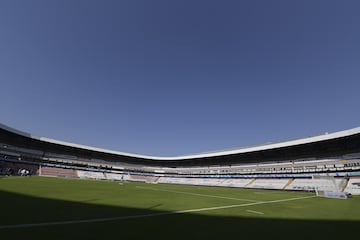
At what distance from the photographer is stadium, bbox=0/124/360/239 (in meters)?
6.70

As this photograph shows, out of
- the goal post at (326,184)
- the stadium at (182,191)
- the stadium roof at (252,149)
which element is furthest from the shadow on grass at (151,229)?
the stadium roof at (252,149)

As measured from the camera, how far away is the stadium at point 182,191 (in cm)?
670

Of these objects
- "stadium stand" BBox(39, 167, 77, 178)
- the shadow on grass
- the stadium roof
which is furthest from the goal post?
"stadium stand" BBox(39, 167, 77, 178)

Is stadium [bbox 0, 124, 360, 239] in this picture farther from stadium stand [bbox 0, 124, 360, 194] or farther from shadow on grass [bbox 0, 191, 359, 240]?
stadium stand [bbox 0, 124, 360, 194]

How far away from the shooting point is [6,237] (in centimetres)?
489

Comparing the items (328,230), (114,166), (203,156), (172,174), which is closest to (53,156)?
(114,166)

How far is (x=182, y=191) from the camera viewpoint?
26422mm

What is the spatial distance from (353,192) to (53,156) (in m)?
74.1

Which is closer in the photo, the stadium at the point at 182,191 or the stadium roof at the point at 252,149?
the stadium at the point at 182,191

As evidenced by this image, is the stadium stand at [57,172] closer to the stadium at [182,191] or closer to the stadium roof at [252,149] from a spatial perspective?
the stadium at [182,191]

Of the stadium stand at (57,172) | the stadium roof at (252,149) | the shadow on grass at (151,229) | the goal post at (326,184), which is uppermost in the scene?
the stadium roof at (252,149)

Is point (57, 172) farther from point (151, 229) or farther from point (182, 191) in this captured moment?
point (151, 229)

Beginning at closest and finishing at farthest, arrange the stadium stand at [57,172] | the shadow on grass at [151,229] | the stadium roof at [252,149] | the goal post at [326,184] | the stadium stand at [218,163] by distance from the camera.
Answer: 1. the shadow on grass at [151,229]
2. the goal post at [326,184]
3. the stadium stand at [218,163]
4. the stadium roof at [252,149]
5. the stadium stand at [57,172]

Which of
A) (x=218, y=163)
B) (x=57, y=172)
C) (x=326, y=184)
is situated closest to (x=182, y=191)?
(x=326, y=184)
